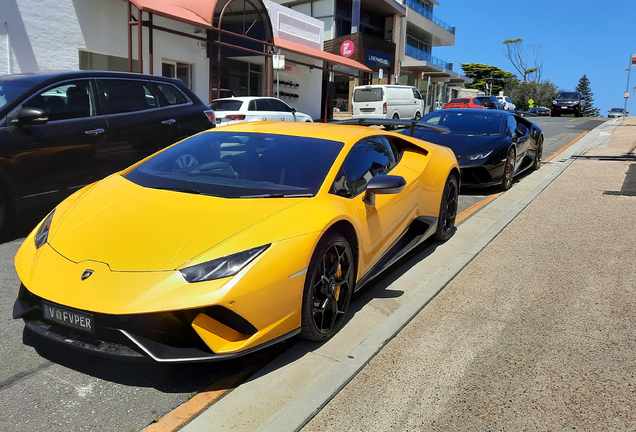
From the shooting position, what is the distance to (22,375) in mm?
2914

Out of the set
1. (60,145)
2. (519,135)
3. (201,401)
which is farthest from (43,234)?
(519,135)

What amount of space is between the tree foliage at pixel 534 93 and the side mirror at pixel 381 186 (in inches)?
3149

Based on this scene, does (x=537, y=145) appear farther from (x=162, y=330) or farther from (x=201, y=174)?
(x=162, y=330)

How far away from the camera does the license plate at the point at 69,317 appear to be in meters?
2.67

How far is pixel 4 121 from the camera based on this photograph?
5305 millimetres

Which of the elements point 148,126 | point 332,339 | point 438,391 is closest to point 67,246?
point 332,339

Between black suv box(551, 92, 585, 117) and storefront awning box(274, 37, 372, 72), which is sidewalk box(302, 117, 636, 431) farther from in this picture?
black suv box(551, 92, 585, 117)

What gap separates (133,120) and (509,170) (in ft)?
19.6

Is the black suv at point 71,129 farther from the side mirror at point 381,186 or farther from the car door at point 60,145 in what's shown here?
the side mirror at point 381,186

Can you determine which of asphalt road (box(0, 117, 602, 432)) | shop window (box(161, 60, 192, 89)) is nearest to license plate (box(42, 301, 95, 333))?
asphalt road (box(0, 117, 602, 432))

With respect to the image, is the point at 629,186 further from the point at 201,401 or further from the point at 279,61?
the point at 279,61

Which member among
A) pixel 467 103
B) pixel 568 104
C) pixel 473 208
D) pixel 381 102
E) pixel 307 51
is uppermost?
pixel 307 51

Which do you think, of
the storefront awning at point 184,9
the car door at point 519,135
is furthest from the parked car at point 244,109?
the car door at point 519,135

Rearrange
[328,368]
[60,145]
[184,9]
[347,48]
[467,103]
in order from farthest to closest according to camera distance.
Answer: [347,48] → [467,103] → [184,9] → [60,145] → [328,368]
